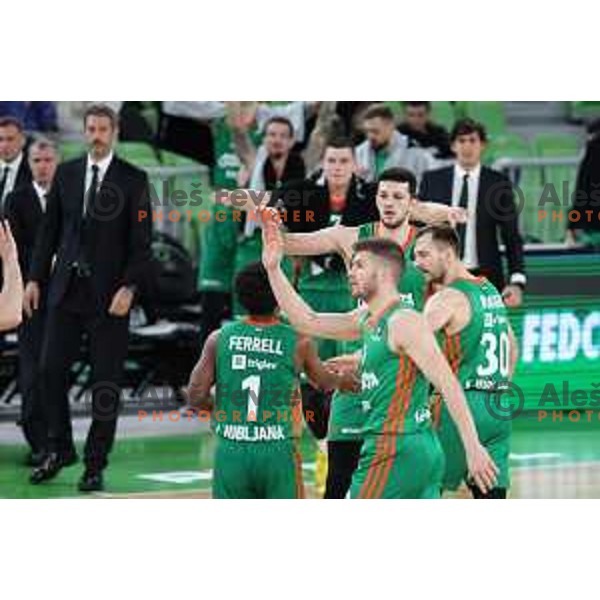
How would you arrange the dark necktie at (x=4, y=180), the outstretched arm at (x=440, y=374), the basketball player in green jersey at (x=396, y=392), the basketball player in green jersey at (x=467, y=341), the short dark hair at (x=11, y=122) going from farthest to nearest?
the dark necktie at (x=4, y=180) → the short dark hair at (x=11, y=122) → the basketball player in green jersey at (x=467, y=341) → the basketball player in green jersey at (x=396, y=392) → the outstretched arm at (x=440, y=374)

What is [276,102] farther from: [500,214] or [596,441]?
[596,441]

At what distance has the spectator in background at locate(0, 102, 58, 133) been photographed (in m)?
10.0

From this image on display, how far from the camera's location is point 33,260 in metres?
10.2

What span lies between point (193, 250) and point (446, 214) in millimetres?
1325

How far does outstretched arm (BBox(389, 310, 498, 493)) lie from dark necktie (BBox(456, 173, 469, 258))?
5.05 ft

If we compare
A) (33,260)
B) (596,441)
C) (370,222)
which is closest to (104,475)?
(33,260)

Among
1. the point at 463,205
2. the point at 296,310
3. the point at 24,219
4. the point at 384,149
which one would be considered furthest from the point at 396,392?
the point at 24,219

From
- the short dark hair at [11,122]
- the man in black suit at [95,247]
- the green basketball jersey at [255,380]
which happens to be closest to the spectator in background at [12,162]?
the short dark hair at [11,122]

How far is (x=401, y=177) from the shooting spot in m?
10.0

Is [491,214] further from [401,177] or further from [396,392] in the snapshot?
[396,392]

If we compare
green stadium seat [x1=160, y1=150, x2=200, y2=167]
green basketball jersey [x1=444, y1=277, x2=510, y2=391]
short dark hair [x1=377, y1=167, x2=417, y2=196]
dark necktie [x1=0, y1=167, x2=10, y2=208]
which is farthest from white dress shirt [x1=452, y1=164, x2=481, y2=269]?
dark necktie [x1=0, y1=167, x2=10, y2=208]

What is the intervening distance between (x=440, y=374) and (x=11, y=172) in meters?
2.97

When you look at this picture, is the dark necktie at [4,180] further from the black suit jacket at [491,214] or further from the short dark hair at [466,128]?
the short dark hair at [466,128]

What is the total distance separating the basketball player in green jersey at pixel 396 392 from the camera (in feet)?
27.9
